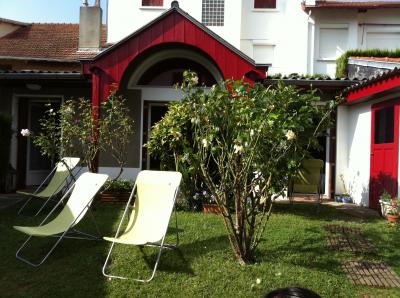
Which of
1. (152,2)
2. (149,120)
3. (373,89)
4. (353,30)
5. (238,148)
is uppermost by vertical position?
(152,2)

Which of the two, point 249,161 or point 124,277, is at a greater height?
point 249,161

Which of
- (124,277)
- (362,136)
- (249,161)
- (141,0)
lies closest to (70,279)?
(124,277)

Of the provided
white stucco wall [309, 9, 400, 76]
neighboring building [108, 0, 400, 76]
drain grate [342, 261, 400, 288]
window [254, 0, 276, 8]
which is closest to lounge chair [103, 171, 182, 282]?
drain grate [342, 261, 400, 288]

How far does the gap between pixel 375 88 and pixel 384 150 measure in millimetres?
1386

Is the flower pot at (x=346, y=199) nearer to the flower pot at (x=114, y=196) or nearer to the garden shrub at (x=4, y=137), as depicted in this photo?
the flower pot at (x=114, y=196)

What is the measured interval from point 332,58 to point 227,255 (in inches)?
477

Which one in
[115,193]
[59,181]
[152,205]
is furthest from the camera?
[115,193]

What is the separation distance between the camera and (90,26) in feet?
54.7

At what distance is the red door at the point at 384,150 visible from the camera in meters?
8.86

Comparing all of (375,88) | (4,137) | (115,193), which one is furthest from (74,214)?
(375,88)

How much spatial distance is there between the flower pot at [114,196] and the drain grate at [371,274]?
5193 mm

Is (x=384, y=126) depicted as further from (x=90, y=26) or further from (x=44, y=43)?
(x=44, y=43)

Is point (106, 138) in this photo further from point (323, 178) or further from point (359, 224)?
point (323, 178)

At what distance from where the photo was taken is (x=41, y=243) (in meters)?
6.29
